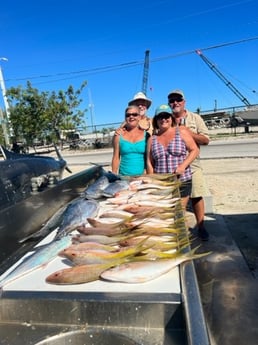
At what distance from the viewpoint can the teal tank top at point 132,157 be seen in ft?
13.5

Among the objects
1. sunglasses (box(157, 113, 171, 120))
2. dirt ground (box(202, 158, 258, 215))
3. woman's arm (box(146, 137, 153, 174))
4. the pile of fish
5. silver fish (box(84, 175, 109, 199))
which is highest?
sunglasses (box(157, 113, 171, 120))

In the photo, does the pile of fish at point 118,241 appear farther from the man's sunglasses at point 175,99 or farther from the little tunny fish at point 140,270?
the man's sunglasses at point 175,99

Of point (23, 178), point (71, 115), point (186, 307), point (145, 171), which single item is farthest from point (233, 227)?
point (71, 115)

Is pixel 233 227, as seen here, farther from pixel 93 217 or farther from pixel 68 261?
pixel 68 261

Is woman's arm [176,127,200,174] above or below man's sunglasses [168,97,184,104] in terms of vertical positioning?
below

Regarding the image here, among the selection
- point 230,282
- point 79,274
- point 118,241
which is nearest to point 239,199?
point 230,282

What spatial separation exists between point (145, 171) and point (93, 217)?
1786mm

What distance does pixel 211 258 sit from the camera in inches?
165

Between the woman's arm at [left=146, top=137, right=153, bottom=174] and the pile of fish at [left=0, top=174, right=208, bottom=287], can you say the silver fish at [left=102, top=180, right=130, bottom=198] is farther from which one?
the woman's arm at [left=146, top=137, right=153, bottom=174]

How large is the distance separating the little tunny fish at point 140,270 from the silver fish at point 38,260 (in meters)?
0.45

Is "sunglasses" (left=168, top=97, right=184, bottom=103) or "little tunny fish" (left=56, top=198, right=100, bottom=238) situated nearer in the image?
"little tunny fish" (left=56, top=198, right=100, bottom=238)

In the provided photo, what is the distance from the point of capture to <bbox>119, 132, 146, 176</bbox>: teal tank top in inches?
162

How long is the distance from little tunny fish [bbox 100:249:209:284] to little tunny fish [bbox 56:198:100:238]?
0.77 meters

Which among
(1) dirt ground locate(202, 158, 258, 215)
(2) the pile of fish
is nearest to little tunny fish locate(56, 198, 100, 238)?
(2) the pile of fish
